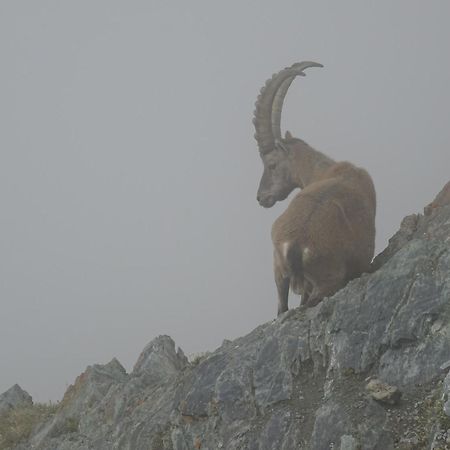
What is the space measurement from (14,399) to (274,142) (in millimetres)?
10434

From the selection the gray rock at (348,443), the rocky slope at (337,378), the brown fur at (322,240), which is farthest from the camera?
the brown fur at (322,240)

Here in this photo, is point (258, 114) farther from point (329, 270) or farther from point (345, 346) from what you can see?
point (345, 346)

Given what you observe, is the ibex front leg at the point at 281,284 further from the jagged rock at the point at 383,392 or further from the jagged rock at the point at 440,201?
the jagged rock at the point at 383,392

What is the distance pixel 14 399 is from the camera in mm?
17531

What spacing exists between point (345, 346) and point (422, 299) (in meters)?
1.17

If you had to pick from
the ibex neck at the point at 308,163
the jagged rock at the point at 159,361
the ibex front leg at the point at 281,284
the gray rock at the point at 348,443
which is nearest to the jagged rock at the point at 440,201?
the ibex front leg at the point at 281,284

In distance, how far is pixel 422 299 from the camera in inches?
302

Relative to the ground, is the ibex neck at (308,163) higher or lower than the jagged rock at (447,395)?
higher

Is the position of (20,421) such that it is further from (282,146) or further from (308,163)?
(308,163)

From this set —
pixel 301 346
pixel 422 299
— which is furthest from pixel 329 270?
pixel 422 299

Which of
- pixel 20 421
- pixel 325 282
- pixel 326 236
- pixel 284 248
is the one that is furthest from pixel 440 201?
pixel 20 421

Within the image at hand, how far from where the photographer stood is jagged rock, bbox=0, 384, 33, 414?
17.0m

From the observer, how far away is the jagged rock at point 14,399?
55.9ft

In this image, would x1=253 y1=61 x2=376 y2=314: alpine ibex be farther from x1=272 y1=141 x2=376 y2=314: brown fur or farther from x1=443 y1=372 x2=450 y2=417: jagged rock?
x1=443 y1=372 x2=450 y2=417: jagged rock
